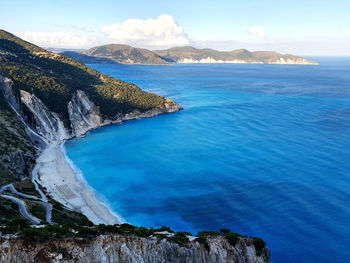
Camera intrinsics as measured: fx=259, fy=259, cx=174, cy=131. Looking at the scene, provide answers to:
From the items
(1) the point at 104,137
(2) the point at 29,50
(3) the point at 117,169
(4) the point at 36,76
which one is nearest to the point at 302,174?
(3) the point at 117,169

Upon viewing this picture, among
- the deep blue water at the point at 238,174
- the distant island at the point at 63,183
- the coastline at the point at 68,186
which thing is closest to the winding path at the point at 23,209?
the distant island at the point at 63,183

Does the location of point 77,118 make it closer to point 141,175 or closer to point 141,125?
point 141,125

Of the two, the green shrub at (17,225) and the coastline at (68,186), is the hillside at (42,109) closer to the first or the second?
the coastline at (68,186)

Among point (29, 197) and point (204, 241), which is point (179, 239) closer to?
point (204, 241)

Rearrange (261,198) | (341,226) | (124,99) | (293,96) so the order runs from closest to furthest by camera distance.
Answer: (341,226)
(261,198)
(124,99)
(293,96)

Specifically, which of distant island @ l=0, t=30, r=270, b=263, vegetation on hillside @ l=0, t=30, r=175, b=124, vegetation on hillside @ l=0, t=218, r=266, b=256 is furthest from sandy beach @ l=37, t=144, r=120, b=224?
vegetation on hillside @ l=0, t=30, r=175, b=124

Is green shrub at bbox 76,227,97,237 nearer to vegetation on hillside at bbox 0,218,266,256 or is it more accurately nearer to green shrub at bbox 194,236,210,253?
vegetation on hillside at bbox 0,218,266,256
